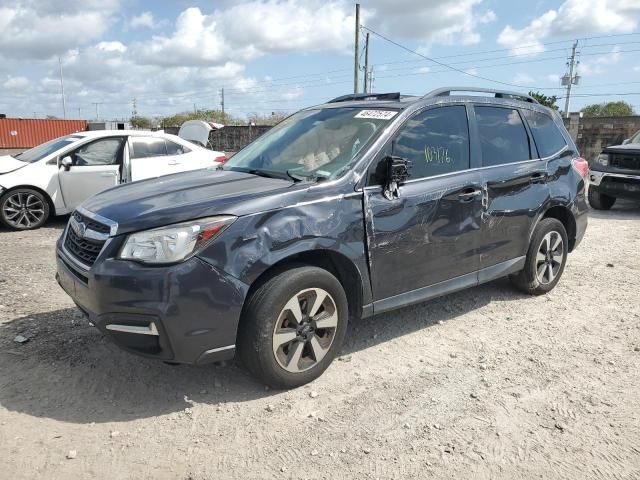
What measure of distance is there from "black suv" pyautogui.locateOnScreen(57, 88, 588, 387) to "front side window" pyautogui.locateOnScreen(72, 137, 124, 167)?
484 centimetres

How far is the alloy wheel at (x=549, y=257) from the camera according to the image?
498 cm

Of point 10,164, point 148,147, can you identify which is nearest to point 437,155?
point 148,147

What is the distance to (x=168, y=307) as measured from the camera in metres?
2.83

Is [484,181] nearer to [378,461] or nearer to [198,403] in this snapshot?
[378,461]

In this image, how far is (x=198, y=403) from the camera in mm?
3234

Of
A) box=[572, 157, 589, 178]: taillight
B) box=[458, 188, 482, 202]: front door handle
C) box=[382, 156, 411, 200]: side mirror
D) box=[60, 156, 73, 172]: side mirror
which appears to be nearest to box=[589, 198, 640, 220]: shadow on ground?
box=[572, 157, 589, 178]: taillight

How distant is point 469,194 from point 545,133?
4.96 feet

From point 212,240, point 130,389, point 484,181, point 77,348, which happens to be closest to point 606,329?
point 484,181

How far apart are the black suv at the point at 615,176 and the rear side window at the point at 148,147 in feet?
26.5

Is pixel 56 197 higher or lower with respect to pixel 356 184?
lower

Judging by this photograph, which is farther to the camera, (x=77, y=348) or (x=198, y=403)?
(x=77, y=348)

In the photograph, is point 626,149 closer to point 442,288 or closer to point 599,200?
point 599,200

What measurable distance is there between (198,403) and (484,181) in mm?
2711

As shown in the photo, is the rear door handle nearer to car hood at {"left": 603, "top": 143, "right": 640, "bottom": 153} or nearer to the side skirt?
the side skirt
